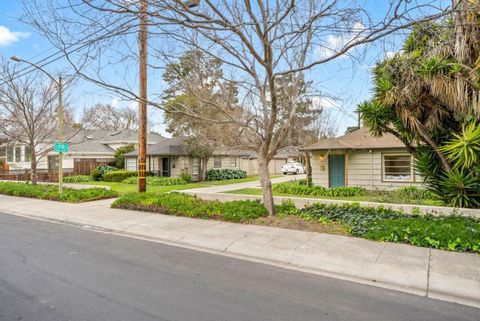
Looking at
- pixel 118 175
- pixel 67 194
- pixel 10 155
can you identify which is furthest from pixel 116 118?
pixel 67 194

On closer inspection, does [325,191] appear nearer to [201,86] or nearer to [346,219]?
[346,219]

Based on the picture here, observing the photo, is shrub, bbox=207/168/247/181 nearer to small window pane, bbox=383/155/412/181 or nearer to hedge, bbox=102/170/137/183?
hedge, bbox=102/170/137/183

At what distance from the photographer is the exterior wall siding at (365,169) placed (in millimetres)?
15570

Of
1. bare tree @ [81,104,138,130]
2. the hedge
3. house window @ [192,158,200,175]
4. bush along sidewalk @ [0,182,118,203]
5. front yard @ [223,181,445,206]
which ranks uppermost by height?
bare tree @ [81,104,138,130]

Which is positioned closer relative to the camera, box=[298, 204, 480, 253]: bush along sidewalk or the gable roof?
box=[298, 204, 480, 253]: bush along sidewalk

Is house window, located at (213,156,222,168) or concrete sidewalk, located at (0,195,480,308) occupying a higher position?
house window, located at (213,156,222,168)

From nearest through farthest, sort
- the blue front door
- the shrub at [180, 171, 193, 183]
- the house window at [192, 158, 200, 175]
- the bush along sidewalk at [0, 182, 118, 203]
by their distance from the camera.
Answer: the bush along sidewalk at [0, 182, 118, 203], the blue front door, the shrub at [180, 171, 193, 183], the house window at [192, 158, 200, 175]

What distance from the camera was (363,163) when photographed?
16.3 m

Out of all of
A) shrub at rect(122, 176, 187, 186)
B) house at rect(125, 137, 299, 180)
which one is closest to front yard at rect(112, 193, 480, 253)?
shrub at rect(122, 176, 187, 186)

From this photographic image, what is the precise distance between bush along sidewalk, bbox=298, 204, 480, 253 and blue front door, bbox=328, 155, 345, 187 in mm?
8135

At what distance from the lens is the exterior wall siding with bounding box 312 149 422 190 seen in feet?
51.1

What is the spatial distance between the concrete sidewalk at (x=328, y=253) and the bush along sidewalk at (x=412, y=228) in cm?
28

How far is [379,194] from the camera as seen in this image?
1453 cm

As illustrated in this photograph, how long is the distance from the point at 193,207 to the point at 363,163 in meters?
9.88
